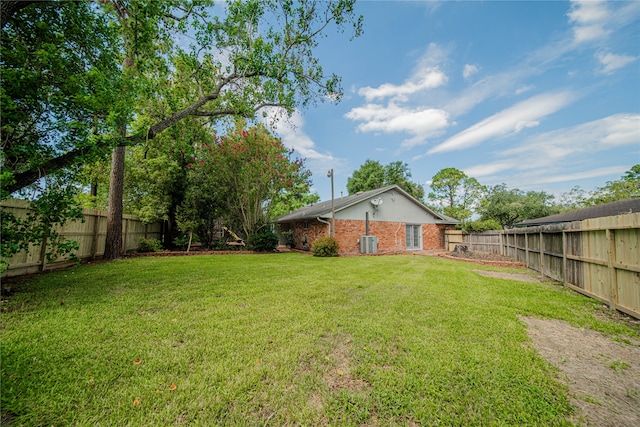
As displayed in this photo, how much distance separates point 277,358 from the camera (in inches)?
104

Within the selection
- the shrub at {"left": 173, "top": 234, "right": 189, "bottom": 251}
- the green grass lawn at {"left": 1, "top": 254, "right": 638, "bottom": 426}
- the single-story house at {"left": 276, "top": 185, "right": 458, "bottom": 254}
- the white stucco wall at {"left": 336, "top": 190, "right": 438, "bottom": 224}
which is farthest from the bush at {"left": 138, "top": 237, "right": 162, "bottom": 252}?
the white stucco wall at {"left": 336, "top": 190, "right": 438, "bottom": 224}

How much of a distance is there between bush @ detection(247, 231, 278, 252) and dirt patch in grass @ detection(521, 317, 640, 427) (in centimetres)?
1291

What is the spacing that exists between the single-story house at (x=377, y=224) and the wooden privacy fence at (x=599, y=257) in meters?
8.38

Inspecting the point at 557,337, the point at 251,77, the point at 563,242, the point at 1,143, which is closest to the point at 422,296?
the point at 557,337

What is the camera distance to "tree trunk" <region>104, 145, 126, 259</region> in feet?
31.3

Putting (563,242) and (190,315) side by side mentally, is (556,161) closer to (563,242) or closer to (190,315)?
(563,242)

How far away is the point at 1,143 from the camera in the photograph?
3785 mm

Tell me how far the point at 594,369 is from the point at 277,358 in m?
3.58

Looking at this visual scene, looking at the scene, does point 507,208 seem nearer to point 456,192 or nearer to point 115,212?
point 456,192

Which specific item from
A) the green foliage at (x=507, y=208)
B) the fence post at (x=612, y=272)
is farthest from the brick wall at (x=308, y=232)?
the green foliage at (x=507, y=208)

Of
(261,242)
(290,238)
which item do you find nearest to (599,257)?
(261,242)

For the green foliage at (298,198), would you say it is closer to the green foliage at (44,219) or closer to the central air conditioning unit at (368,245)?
the central air conditioning unit at (368,245)

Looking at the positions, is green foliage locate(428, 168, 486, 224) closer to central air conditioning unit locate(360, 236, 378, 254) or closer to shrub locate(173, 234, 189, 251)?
central air conditioning unit locate(360, 236, 378, 254)

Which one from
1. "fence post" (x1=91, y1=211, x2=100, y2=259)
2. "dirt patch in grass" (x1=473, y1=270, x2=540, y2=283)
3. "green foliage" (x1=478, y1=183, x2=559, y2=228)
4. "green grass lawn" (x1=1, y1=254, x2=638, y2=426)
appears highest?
"green foliage" (x1=478, y1=183, x2=559, y2=228)
